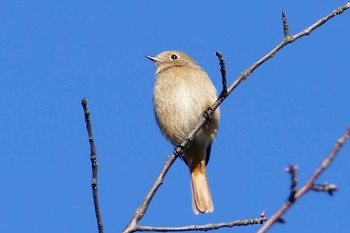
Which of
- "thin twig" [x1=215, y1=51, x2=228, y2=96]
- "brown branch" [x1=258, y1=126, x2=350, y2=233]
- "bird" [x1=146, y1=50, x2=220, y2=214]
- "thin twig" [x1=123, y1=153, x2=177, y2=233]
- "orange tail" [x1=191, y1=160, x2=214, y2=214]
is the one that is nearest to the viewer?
"brown branch" [x1=258, y1=126, x2=350, y2=233]

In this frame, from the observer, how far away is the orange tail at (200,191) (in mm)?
6707

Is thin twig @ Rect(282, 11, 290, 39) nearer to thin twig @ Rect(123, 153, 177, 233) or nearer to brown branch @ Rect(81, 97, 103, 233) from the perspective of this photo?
thin twig @ Rect(123, 153, 177, 233)

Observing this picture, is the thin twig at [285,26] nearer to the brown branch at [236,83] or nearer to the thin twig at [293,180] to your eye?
the brown branch at [236,83]

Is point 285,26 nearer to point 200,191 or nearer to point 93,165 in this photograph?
point 93,165

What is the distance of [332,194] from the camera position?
1.54m

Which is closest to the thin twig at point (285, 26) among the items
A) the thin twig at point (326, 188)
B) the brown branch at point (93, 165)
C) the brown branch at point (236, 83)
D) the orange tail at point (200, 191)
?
the brown branch at point (236, 83)

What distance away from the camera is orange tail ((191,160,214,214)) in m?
6.71

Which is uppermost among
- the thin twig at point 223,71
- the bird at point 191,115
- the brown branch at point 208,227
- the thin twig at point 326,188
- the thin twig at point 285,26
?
the bird at point 191,115

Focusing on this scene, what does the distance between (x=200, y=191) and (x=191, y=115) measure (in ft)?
2.76

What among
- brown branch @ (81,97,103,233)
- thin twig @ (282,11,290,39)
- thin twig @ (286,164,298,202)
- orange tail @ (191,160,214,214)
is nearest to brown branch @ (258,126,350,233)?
thin twig @ (286,164,298,202)

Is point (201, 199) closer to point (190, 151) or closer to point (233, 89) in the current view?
point (190, 151)

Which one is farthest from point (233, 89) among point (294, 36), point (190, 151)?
point (190, 151)

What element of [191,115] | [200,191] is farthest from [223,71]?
[200,191]

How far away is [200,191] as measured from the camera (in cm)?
696
